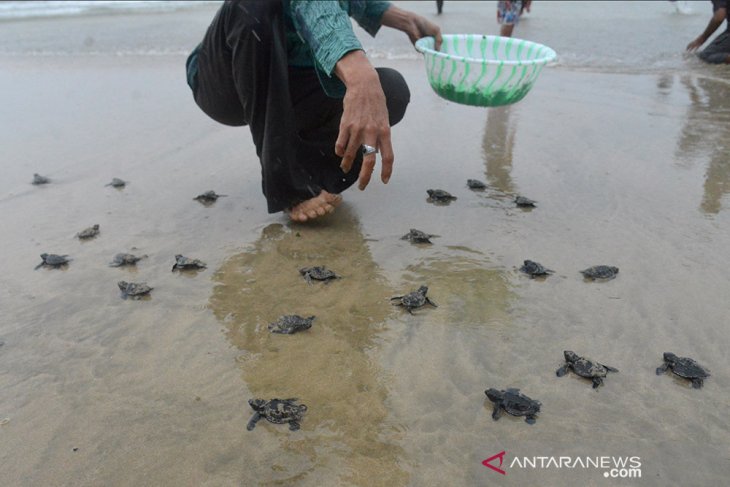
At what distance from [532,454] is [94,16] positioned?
12547 mm

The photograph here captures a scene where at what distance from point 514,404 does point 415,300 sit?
65 centimetres

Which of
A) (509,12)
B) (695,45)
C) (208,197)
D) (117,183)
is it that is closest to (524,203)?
(208,197)

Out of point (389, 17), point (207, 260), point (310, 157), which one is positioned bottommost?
point (207, 260)

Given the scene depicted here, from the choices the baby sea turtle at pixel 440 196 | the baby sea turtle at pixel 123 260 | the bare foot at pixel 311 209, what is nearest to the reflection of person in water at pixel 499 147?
the baby sea turtle at pixel 440 196

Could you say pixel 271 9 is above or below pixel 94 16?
above

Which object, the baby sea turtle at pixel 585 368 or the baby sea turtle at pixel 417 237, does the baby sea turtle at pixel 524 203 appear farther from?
the baby sea turtle at pixel 585 368

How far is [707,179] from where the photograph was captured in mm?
3443

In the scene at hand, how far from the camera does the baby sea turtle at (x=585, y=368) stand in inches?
74.5

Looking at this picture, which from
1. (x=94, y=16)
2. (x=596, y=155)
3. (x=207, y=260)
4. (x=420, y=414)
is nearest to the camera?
(x=420, y=414)

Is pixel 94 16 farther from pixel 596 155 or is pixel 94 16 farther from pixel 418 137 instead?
pixel 596 155

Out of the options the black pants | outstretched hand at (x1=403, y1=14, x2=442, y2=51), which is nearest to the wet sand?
the black pants

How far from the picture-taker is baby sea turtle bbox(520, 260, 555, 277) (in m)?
2.52

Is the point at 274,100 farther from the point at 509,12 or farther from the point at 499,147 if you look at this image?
the point at 509,12

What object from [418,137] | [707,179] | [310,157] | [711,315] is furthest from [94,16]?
[711,315]
